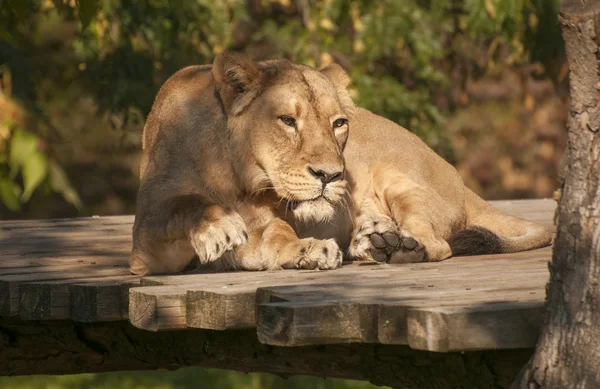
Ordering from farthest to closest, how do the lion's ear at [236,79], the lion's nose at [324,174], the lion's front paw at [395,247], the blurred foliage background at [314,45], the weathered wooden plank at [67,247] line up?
the blurred foliage background at [314,45]
the weathered wooden plank at [67,247]
the lion's ear at [236,79]
the lion's front paw at [395,247]
the lion's nose at [324,174]

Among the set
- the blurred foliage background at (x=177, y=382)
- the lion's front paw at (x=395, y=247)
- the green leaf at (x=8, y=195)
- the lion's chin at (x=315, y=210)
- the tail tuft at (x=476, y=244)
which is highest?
the green leaf at (x=8, y=195)

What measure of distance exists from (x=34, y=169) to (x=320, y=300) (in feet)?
3.74

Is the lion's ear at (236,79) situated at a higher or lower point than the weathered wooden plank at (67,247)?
higher

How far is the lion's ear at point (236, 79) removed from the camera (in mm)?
4203

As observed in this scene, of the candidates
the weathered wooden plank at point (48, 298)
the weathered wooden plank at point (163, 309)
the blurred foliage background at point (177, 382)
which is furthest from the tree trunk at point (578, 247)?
the blurred foliage background at point (177, 382)

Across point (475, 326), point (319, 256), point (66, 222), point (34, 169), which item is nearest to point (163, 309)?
point (319, 256)

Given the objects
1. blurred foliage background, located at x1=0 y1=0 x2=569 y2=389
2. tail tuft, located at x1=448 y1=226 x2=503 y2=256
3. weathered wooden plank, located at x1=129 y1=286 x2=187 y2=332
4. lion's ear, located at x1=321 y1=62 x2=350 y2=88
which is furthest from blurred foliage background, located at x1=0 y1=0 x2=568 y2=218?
weathered wooden plank, located at x1=129 y1=286 x2=187 y2=332

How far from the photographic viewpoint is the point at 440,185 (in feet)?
16.3

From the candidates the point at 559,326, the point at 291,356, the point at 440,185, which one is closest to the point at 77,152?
the point at 440,185

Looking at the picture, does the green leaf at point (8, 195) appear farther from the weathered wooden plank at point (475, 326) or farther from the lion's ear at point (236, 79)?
the lion's ear at point (236, 79)

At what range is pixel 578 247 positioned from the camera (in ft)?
8.59

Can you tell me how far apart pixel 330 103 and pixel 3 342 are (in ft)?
4.87

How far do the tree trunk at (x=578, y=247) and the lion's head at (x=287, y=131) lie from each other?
142cm

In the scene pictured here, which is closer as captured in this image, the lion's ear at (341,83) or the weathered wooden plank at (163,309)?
the weathered wooden plank at (163,309)
